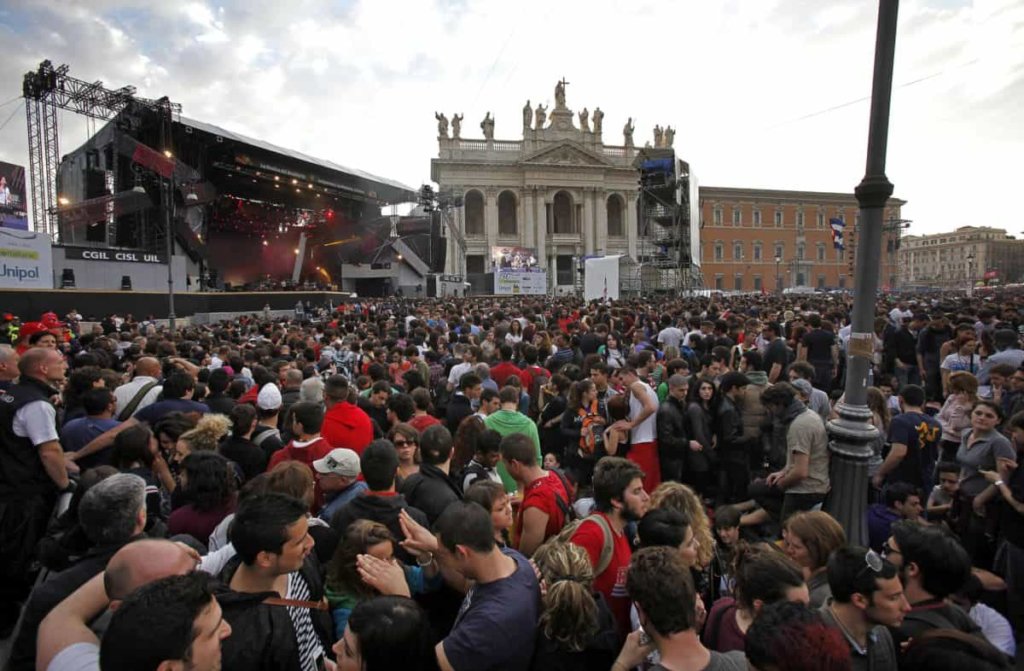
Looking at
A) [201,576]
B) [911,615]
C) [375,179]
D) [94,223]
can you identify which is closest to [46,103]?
[94,223]

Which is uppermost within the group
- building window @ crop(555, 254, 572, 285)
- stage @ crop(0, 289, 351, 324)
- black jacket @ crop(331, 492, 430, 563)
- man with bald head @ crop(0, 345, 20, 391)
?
building window @ crop(555, 254, 572, 285)

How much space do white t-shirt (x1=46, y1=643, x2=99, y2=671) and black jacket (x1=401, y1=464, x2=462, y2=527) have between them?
1638 mm

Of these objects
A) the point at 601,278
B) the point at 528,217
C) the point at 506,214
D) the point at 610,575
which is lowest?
the point at 610,575

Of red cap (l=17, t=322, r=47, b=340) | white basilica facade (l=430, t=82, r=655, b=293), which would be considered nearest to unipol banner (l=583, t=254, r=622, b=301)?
red cap (l=17, t=322, r=47, b=340)

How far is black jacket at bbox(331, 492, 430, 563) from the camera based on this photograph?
2668 mm

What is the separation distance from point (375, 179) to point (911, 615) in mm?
39848

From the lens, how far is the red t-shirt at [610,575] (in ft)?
8.47

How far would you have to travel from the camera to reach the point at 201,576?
5.51ft

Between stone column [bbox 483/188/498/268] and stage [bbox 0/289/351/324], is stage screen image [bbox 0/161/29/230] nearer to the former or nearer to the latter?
stage [bbox 0/289/351/324]

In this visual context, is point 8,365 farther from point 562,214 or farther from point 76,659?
point 562,214

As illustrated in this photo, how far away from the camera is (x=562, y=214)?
5978 centimetres

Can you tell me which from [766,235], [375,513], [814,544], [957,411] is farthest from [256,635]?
[766,235]

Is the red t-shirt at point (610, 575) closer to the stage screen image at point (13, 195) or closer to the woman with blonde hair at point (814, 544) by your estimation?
the woman with blonde hair at point (814, 544)

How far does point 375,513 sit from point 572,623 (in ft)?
3.75
